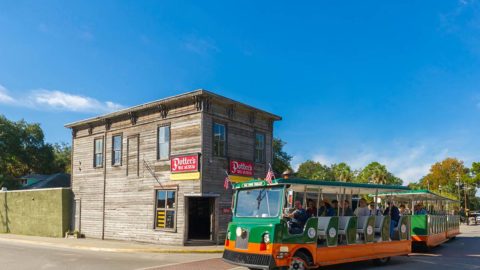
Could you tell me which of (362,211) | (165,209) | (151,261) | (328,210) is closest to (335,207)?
(328,210)

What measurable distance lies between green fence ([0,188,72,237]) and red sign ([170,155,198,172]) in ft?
30.8

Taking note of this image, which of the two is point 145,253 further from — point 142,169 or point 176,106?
point 176,106

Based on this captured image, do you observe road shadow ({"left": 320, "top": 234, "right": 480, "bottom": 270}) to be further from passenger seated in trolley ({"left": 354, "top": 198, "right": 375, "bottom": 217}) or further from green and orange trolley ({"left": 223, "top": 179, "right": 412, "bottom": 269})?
passenger seated in trolley ({"left": 354, "top": 198, "right": 375, "bottom": 217})

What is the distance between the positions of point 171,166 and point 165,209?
6.77ft

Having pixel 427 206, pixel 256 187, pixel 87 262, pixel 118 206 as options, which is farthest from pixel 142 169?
pixel 427 206

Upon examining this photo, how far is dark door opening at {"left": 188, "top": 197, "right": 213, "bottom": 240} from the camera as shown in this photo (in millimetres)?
20250

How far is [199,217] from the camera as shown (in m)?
20.7

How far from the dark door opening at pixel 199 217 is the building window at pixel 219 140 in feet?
7.41

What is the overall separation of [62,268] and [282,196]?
7543mm

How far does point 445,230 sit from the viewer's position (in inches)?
849

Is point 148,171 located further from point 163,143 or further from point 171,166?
point 171,166

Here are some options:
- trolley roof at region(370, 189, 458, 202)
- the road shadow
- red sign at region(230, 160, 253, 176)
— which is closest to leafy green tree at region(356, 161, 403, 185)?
trolley roof at region(370, 189, 458, 202)

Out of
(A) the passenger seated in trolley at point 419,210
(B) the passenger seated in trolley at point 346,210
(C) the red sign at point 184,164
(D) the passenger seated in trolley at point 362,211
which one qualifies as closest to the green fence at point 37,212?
(C) the red sign at point 184,164

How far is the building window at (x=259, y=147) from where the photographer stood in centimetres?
2273
